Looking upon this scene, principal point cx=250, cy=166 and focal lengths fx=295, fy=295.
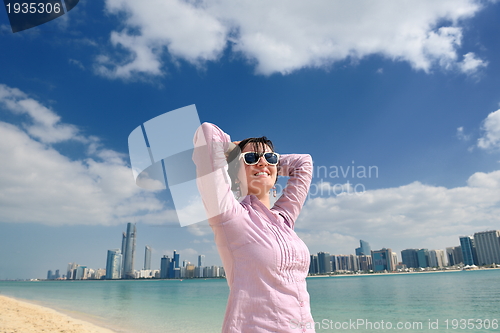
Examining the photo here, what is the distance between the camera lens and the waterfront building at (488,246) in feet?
294

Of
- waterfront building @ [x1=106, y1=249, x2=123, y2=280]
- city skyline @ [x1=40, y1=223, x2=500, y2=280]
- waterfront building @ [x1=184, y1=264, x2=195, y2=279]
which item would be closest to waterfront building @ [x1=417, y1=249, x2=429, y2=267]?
city skyline @ [x1=40, y1=223, x2=500, y2=280]

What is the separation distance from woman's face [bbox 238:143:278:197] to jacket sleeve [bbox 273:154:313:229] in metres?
0.22

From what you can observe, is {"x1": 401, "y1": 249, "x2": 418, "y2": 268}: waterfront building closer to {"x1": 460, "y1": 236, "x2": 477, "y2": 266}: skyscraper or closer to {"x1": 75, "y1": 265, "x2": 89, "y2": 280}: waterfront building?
{"x1": 460, "y1": 236, "x2": 477, "y2": 266}: skyscraper

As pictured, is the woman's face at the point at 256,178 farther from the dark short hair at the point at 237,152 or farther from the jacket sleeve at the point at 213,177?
the jacket sleeve at the point at 213,177

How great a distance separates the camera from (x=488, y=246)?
3612 inches

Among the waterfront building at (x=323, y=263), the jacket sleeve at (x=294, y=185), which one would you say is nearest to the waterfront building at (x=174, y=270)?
the waterfront building at (x=323, y=263)

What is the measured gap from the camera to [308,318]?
136 centimetres

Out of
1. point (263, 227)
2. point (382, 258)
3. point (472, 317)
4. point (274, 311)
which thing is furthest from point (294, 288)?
point (382, 258)

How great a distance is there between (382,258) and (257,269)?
415 feet

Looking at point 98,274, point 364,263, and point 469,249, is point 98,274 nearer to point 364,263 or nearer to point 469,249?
point 364,263

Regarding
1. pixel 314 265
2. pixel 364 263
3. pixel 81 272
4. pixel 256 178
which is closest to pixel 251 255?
pixel 256 178

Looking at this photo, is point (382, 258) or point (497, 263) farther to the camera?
point (382, 258)

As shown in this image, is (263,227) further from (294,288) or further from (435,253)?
(435,253)

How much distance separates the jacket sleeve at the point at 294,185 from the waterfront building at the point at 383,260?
123666 millimetres
